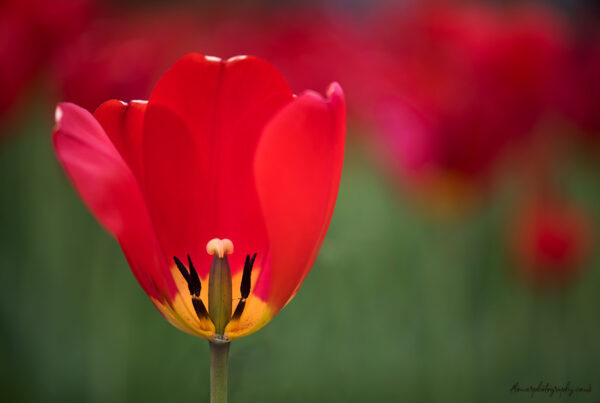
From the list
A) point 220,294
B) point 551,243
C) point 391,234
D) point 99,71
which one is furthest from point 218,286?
point 391,234

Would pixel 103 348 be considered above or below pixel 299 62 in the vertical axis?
below

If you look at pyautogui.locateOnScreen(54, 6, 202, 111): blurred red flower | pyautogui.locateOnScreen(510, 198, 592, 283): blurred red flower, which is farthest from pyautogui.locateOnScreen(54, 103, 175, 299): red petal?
pyautogui.locateOnScreen(510, 198, 592, 283): blurred red flower

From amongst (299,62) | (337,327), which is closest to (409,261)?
(337,327)

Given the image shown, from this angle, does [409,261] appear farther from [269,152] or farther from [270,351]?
[269,152]

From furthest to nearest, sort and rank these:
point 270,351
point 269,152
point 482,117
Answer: point 270,351 → point 482,117 → point 269,152

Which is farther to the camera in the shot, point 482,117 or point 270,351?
point 270,351

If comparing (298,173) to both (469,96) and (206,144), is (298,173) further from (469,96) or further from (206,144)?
(469,96)

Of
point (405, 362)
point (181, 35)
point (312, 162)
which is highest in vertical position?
point (181, 35)

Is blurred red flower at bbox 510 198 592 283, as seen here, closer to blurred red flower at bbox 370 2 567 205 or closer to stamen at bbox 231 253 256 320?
blurred red flower at bbox 370 2 567 205
